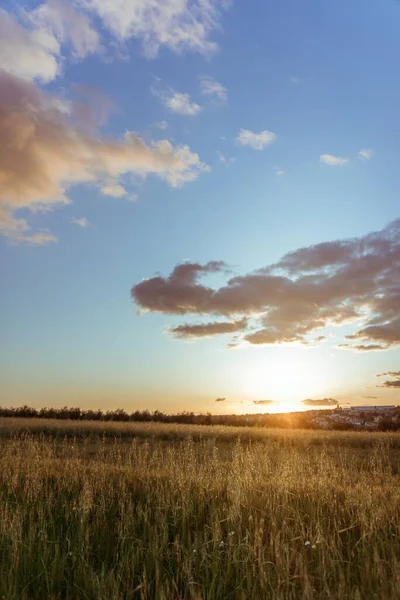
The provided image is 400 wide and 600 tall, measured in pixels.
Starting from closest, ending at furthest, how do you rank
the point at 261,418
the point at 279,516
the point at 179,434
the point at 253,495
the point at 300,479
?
the point at 279,516 < the point at 253,495 < the point at 300,479 < the point at 179,434 < the point at 261,418

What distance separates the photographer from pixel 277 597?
5.30 meters

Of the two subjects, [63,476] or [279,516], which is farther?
[63,476]

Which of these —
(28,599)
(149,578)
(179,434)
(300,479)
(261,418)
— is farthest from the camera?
(261,418)

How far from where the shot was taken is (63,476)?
483 inches

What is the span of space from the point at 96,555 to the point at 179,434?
90.3ft

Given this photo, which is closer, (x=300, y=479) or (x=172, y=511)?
(x=172, y=511)

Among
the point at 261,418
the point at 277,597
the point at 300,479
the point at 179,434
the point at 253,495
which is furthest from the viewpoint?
the point at 261,418

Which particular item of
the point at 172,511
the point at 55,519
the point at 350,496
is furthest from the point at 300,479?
the point at 55,519

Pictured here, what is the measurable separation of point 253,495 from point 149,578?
149 inches

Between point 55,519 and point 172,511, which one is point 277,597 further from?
point 55,519

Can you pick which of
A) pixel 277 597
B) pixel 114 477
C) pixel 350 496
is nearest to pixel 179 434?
pixel 114 477

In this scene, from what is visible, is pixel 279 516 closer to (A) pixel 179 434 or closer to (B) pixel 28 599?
(B) pixel 28 599

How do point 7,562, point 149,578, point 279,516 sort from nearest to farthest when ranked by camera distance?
1. point 149,578
2. point 7,562
3. point 279,516

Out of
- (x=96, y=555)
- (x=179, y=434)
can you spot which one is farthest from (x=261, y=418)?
(x=96, y=555)
